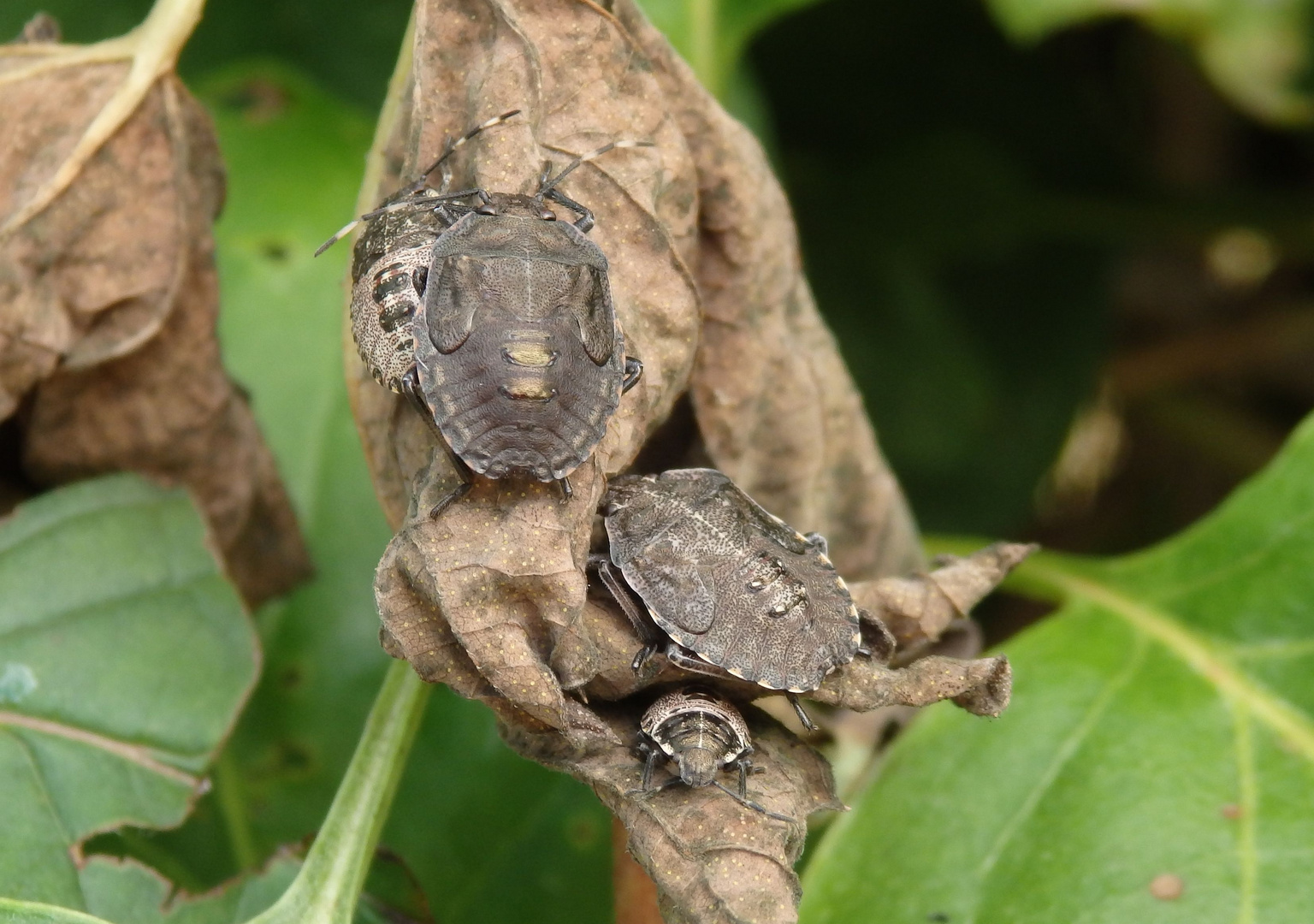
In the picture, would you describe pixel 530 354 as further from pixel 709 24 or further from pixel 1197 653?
pixel 1197 653

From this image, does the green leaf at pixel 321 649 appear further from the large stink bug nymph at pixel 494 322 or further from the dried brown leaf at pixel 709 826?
the dried brown leaf at pixel 709 826

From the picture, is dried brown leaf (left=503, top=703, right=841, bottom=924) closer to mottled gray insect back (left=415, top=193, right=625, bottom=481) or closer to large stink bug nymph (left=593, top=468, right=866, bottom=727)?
large stink bug nymph (left=593, top=468, right=866, bottom=727)

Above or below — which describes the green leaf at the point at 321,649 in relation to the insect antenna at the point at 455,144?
below

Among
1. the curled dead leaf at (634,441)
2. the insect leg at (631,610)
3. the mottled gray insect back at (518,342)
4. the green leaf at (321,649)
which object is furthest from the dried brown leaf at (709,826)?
the green leaf at (321,649)

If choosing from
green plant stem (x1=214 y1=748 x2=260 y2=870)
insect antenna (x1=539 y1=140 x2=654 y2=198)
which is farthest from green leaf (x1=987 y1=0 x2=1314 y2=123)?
green plant stem (x1=214 y1=748 x2=260 y2=870)

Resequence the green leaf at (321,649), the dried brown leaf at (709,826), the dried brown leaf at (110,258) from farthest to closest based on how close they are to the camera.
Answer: the green leaf at (321,649) → the dried brown leaf at (110,258) → the dried brown leaf at (709,826)

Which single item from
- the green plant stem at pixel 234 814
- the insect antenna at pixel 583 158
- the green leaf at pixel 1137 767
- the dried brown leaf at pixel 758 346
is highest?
the insect antenna at pixel 583 158

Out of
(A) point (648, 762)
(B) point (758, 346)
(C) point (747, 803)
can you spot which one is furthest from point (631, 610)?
(B) point (758, 346)
